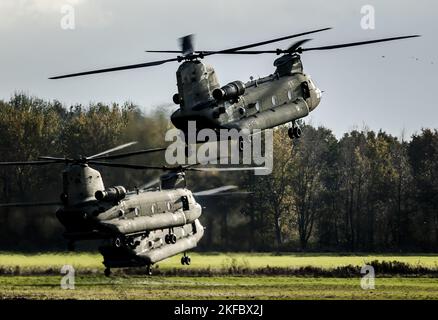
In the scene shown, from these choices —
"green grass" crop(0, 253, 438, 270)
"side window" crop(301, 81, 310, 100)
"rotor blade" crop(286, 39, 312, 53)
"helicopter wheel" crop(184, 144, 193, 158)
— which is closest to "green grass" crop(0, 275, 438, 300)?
"green grass" crop(0, 253, 438, 270)

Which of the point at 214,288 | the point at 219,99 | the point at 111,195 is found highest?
the point at 219,99

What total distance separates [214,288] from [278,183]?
3379cm

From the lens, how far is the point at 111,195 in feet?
201

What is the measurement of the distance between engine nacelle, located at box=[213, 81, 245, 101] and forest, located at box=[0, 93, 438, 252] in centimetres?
2152

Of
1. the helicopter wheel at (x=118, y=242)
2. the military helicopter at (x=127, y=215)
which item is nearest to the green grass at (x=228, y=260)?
the military helicopter at (x=127, y=215)

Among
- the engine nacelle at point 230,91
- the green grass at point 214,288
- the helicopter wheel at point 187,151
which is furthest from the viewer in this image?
the green grass at point 214,288

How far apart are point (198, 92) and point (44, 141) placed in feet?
136

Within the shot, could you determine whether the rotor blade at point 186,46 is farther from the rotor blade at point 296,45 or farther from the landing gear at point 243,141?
the rotor blade at point 296,45

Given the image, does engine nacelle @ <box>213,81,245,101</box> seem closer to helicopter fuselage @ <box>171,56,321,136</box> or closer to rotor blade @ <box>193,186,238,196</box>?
helicopter fuselage @ <box>171,56,321,136</box>

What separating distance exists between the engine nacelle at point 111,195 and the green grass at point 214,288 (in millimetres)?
5329

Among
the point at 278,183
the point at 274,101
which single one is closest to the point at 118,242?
the point at 274,101

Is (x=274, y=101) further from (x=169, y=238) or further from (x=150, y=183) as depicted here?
(x=150, y=183)

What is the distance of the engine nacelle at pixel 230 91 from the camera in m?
47.5
